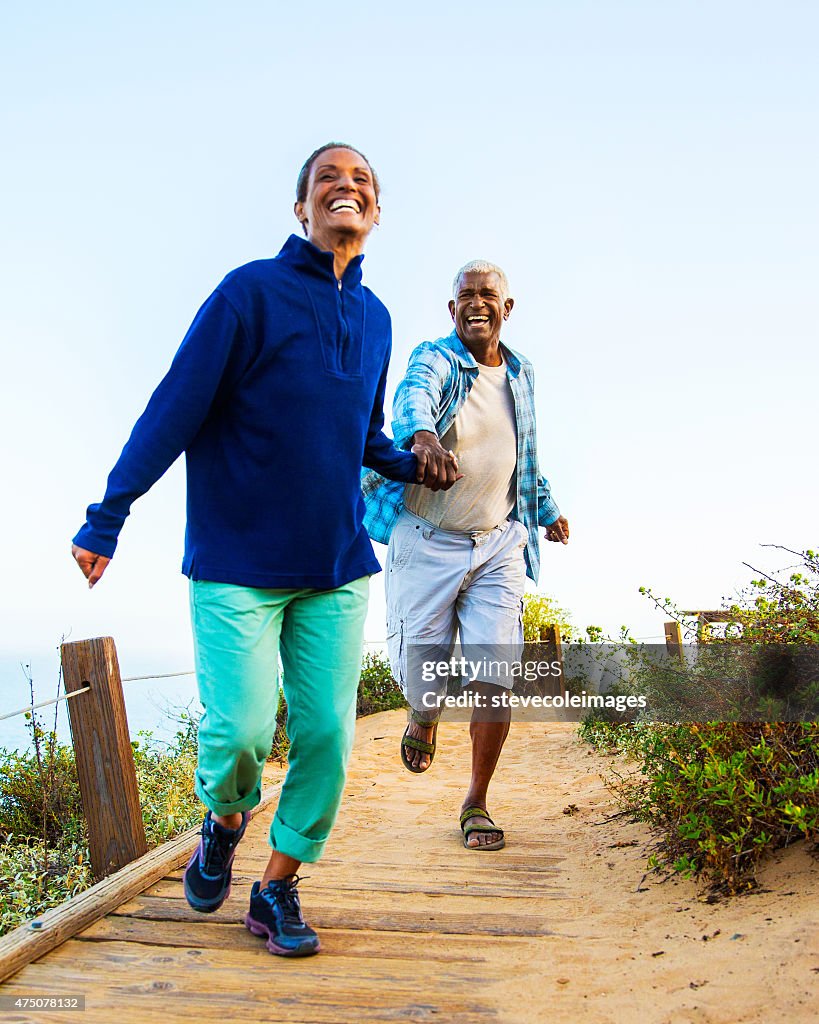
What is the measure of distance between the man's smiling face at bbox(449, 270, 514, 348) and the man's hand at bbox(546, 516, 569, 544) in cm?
97

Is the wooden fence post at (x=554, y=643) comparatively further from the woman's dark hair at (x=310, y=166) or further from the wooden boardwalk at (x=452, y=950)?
the woman's dark hair at (x=310, y=166)

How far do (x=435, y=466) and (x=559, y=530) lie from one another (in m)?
1.52

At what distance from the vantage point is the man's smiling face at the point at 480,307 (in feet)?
14.1

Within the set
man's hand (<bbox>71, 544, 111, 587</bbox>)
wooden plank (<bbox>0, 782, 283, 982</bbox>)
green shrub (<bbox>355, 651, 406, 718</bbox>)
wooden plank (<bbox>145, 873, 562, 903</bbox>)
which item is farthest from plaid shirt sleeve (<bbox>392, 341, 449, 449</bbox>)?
green shrub (<bbox>355, 651, 406, 718</bbox>)

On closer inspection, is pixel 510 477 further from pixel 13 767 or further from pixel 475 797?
pixel 13 767

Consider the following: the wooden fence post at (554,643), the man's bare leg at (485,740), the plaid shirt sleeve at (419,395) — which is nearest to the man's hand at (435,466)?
the plaid shirt sleeve at (419,395)

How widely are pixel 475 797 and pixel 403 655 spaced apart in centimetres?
73

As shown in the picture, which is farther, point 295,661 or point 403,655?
point 403,655

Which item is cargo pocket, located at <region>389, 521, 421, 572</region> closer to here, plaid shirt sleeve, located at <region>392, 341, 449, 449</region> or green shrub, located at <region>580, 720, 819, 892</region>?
plaid shirt sleeve, located at <region>392, 341, 449, 449</region>

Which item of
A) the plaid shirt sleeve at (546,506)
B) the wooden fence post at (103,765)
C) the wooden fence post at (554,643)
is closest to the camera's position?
the wooden fence post at (103,765)

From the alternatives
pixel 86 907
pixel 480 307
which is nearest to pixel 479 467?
pixel 480 307

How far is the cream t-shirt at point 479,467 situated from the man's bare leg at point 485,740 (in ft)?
2.59

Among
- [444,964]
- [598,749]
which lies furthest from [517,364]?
[598,749]

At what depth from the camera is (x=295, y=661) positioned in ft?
8.89
